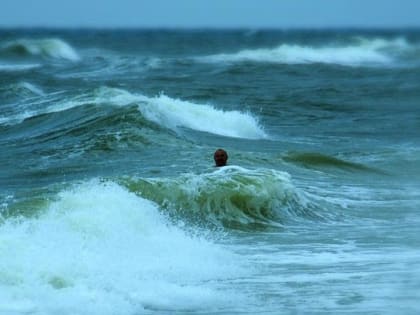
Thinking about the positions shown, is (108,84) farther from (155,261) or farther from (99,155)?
(155,261)

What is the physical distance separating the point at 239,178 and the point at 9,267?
500 centimetres

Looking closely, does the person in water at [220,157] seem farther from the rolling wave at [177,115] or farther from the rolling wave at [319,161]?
the rolling wave at [177,115]

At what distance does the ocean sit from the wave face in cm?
2

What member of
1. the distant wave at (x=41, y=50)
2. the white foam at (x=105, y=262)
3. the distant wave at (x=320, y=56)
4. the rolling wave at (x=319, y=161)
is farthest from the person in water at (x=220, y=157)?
the distant wave at (x=41, y=50)

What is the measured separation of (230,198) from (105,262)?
3.63 metres

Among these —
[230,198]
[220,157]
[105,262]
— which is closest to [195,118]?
[220,157]

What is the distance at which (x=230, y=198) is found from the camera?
1255cm

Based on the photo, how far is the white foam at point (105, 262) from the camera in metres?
8.11

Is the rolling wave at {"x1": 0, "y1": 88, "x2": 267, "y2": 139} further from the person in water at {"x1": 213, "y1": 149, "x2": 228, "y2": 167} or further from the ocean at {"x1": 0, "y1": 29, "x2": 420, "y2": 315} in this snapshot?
the person in water at {"x1": 213, "y1": 149, "x2": 228, "y2": 167}

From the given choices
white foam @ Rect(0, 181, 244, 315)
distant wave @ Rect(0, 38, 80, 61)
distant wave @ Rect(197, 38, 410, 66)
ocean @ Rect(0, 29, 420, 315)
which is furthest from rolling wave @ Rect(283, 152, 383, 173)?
distant wave @ Rect(0, 38, 80, 61)

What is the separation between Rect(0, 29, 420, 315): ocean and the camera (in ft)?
27.7

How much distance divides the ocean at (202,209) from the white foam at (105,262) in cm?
2

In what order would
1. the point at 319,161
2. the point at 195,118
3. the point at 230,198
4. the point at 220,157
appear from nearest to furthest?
the point at 230,198
the point at 220,157
the point at 319,161
the point at 195,118

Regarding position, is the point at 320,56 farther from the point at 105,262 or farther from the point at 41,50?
the point at 105,262
